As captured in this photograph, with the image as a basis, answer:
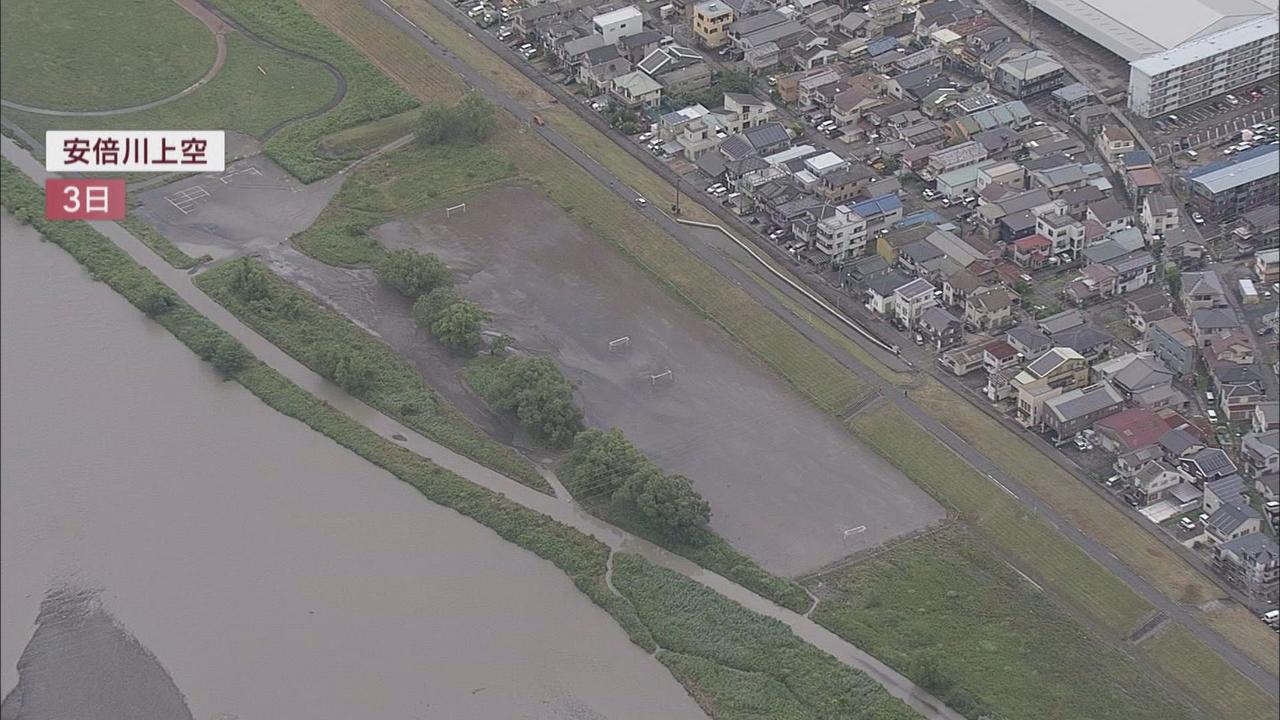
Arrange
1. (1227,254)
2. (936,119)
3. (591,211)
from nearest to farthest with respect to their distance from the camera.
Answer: (1227,254) → (591,211) → (936,119)

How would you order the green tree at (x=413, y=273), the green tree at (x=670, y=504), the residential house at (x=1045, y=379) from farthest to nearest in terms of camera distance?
1. the green tree at (x=413, y=273)
2. the residential house at (x=1045, y=379)
3. the green tree at (x=670, y=504)

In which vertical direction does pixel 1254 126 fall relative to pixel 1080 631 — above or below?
above

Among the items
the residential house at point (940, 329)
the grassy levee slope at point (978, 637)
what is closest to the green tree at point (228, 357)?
the grassy levee slope at point (978, 637)

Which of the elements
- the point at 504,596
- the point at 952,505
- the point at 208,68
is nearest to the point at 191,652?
the point at 504,596

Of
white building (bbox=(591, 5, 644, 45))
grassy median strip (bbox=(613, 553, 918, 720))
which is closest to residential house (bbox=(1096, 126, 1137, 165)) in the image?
white building (bbox=(591, 5, 644, 45))

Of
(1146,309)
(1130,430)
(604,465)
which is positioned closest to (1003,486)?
(1130,430)

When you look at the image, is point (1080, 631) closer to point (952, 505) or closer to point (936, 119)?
point (952, 505)

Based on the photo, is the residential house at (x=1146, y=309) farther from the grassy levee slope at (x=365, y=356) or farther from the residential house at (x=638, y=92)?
the residential house at (x=638, y=92)
